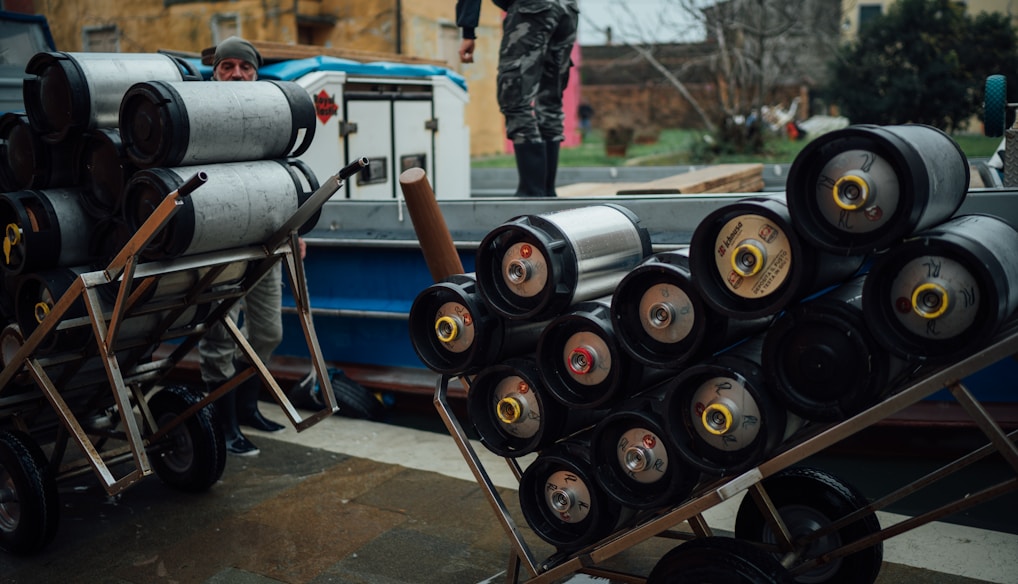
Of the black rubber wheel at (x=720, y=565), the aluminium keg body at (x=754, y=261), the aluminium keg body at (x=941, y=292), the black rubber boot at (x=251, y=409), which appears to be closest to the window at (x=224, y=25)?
the black rubber boot at (x=251, y=409)

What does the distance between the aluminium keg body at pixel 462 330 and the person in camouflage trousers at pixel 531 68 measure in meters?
2.84

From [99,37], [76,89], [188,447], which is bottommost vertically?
[188,447]

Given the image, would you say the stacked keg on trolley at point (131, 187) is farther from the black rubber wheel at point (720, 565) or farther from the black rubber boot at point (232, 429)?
the black rubber wheel at point (720, 565)

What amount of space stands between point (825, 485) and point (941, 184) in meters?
1.24

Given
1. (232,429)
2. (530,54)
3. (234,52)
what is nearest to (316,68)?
(234,52)

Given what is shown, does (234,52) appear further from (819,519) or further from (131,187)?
(819,519)

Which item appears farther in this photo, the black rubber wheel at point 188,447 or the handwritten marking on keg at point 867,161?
the black rubber wheel at point 188,447

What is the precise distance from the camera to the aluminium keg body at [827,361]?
2516mm

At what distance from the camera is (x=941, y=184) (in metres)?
2.52

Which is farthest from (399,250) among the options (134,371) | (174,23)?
(174,23)

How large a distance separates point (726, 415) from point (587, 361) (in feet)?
1.49

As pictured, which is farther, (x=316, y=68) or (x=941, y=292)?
(x=316, y=68)

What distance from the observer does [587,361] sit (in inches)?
114

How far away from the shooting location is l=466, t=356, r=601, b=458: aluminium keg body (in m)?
3.05
